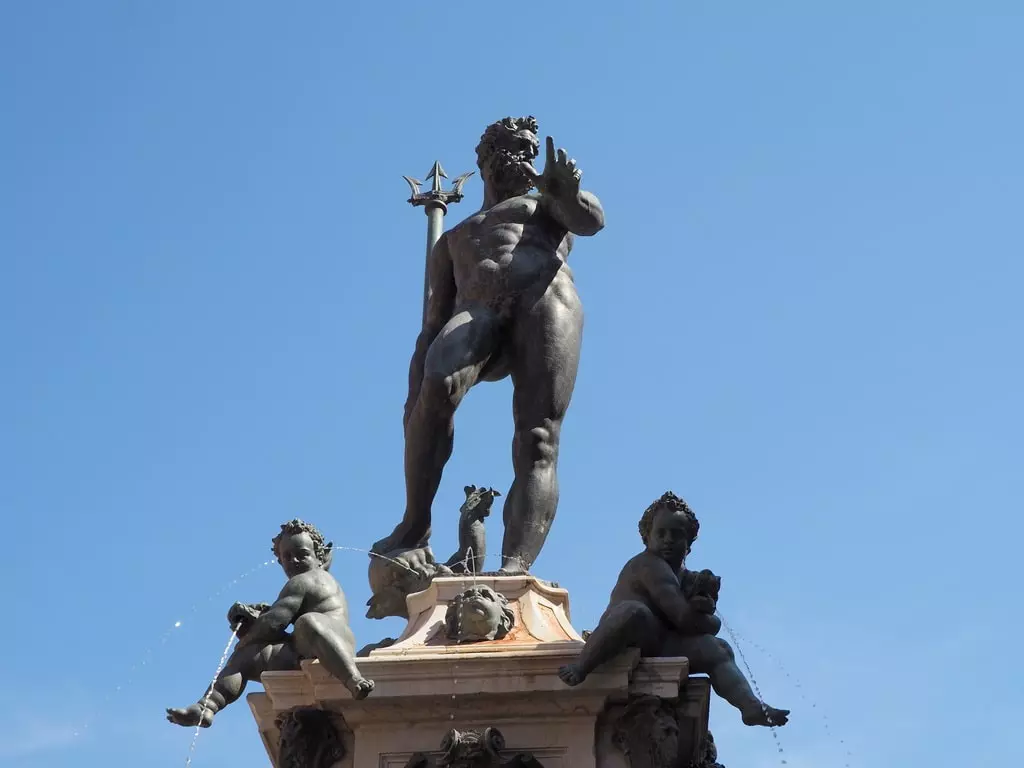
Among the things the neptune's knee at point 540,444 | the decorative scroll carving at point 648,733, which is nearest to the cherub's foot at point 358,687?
the decorative scroll carving at point 648,733

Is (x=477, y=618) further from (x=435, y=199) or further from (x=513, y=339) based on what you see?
(x=435, y=199)

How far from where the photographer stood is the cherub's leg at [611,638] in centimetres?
1136

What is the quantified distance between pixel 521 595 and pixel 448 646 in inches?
27.4

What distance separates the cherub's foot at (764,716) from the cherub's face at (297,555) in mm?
2802

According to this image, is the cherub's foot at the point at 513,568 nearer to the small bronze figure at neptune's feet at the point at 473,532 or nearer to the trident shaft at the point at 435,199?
the small bronze figure at neptune's feet at the point at 473,532

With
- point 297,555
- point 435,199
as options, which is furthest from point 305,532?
point 435,199

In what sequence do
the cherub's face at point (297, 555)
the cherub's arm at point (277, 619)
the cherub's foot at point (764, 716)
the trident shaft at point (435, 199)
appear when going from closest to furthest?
the cherub's foot at point (764, 716) → the cherub's arm at point (277, 619) → the cherub's face at point (297, 555) → the trident shaft at point (435, 199)

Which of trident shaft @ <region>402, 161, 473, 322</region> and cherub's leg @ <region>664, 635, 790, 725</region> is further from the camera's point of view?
trident shaft @ <region>402, 161, 473, 322</region>

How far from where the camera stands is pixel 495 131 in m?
14.5

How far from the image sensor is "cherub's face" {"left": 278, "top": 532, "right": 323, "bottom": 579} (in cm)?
1220

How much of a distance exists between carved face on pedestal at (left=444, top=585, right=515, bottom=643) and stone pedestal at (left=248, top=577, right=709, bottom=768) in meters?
0.16

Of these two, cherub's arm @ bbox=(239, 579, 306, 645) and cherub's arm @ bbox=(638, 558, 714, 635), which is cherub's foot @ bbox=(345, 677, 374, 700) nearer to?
cherub's arm @ bbox=(239, 579, 306, 645)

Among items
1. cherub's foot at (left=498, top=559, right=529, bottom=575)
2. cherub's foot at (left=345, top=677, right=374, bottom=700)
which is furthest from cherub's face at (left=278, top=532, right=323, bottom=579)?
cherub's foot at (left=498, top=559, right=529, bottom=575)

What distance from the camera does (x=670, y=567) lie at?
469 inches
